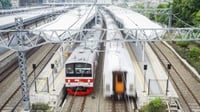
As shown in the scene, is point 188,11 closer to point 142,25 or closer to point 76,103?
point 142,25

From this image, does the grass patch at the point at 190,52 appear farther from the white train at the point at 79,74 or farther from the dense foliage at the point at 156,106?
the white train at the point at 79,74

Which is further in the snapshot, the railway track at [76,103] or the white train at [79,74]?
the white train at [79,74]

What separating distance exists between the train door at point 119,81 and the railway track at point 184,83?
11.4 ft

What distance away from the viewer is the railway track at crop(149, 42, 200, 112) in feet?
53.3

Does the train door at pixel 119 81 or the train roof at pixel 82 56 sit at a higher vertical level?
the train roof at pixel 82 56

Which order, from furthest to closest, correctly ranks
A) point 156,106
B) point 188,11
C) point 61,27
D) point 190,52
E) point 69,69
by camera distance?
point 188,11 → point 190,52 → point 61,27 → point 69,69 → point 156,106

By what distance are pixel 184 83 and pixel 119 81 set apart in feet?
20.2

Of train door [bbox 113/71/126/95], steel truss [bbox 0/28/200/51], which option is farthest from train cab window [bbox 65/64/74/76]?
train door [bbox 113/71/126/95]

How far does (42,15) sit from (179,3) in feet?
63.0

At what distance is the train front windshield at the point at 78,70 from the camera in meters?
16.6

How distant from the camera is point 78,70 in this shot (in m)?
16.7

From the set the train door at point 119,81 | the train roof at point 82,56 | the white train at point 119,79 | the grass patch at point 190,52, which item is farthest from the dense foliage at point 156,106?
the grass patch at point 190,52

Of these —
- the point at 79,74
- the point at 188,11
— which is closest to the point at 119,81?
the point at 79,74

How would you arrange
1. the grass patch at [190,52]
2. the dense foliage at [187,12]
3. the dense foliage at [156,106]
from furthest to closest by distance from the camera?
the dense foliage at [187,12] → the grass patch at [190,52] → the dense foliage at [156,106]
